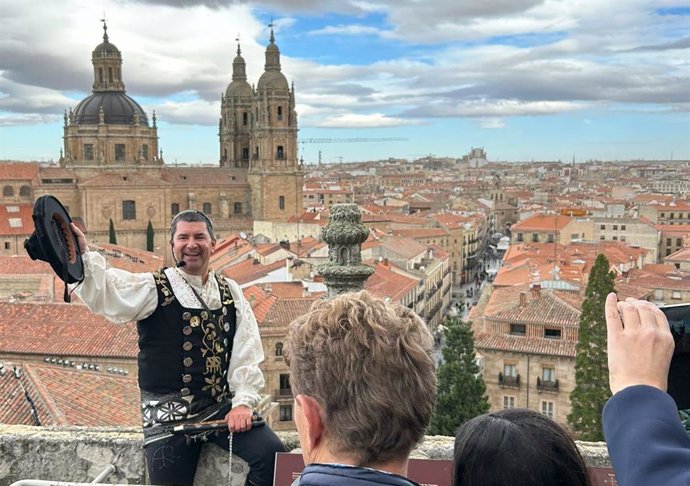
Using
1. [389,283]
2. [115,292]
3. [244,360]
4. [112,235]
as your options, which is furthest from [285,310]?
[112,235]

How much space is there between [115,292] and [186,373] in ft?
1.68

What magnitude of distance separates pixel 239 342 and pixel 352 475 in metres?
1.90

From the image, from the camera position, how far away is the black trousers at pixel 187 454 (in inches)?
128

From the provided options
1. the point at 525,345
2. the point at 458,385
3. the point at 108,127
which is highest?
the point at 108,127

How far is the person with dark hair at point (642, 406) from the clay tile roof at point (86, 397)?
8.38 m

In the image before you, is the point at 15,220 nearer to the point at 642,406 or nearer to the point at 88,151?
the point at 88,151

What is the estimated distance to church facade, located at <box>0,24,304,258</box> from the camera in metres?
52.3

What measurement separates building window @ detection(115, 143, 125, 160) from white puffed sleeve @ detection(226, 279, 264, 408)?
55190 millimetres

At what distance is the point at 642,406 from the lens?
4.69ft

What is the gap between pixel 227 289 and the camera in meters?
3.50

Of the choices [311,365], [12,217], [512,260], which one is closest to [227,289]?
[311,365]

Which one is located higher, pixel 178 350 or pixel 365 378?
pixel 365 378

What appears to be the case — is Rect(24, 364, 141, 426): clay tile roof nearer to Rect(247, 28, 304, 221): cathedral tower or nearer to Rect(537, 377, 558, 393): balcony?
Rect(537, 377, 558, 393): balcony

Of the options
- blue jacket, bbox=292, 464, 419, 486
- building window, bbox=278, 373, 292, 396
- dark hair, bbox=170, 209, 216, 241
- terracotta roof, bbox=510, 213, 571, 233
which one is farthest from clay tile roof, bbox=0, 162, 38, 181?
→ blue jacket, bbox=292, 464, 419, 486
